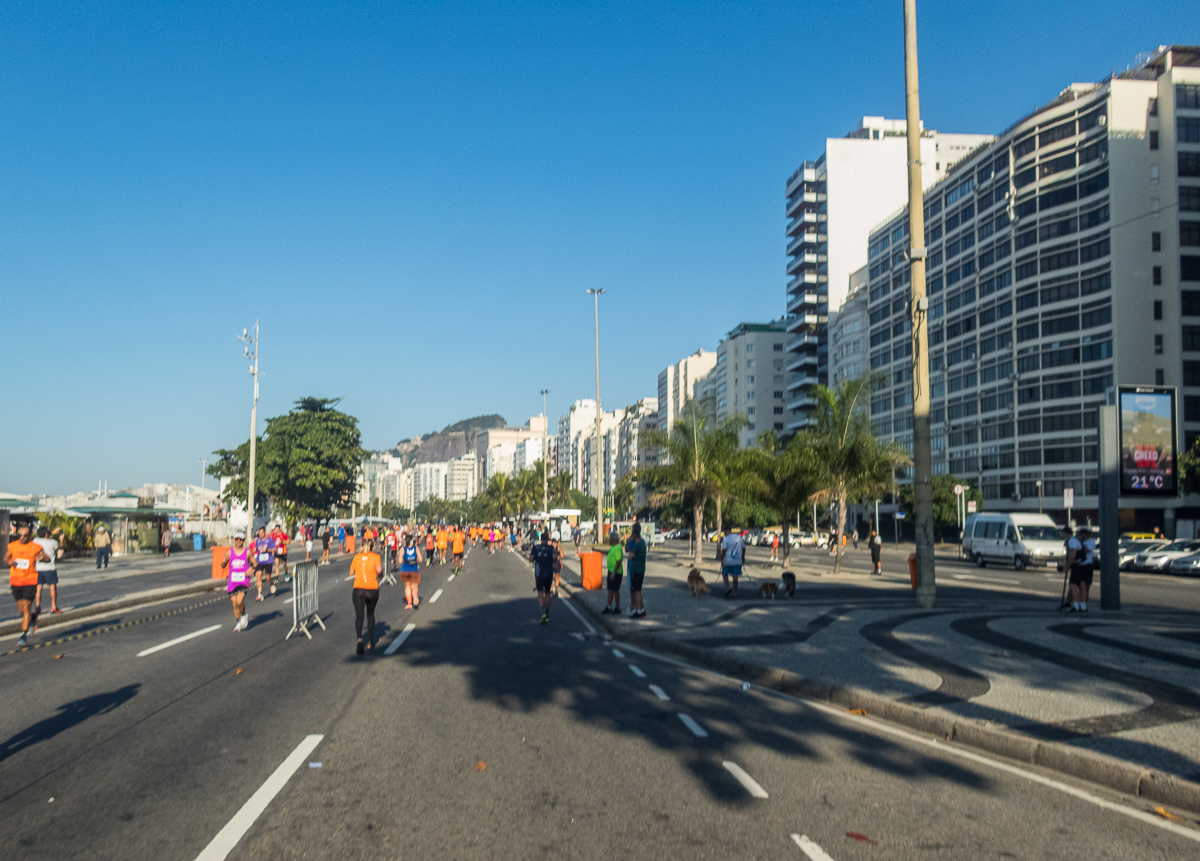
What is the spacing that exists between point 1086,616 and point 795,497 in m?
15.3

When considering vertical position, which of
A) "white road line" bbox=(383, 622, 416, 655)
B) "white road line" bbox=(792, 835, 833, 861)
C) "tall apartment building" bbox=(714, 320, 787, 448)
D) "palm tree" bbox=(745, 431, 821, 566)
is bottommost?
"white road line" bbox=(383, 622, 416, 655)

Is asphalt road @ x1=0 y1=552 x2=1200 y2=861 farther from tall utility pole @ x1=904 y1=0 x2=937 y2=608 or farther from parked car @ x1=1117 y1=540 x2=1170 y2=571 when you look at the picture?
parked car @ x1=1117 y1=540 x2=1170 y2=571

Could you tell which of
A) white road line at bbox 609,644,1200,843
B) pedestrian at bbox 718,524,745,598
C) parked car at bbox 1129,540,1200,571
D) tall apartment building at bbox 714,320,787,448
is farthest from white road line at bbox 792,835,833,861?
tall apartment building at bbox 714,320,787,448

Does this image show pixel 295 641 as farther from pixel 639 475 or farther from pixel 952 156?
pixel 952 156

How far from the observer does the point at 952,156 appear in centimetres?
11012

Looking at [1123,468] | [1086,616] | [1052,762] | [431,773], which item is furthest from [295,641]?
[1123,468]

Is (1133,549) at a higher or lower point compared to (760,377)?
lower

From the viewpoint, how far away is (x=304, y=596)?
15172 millimetres

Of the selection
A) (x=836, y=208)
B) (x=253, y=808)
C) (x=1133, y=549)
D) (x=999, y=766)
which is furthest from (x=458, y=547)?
(x=836, y=208)

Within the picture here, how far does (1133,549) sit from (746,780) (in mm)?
38995

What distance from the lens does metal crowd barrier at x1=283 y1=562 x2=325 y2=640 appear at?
14516mm

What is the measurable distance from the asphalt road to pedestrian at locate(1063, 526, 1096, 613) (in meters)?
10.5

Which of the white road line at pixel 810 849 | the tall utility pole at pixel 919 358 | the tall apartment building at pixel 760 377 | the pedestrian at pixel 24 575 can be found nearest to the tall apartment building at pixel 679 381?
the tall apartment building at pixel 760 377

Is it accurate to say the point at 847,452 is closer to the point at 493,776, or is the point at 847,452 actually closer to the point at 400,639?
the point at 400,639
